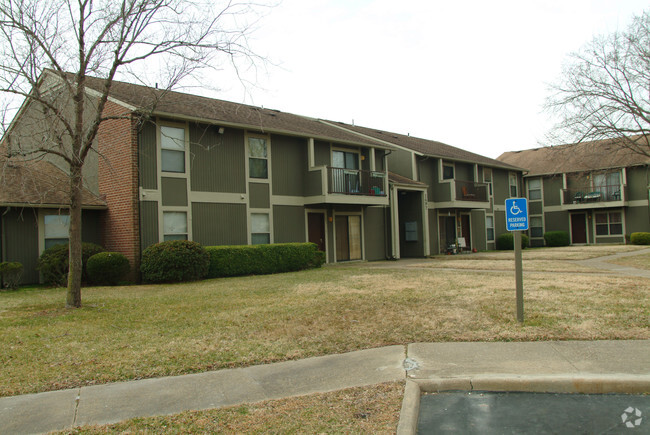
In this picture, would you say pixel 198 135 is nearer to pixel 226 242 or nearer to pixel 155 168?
pixel 155 168

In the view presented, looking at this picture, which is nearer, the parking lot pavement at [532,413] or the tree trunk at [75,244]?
the parking lot pavement at [532,413]

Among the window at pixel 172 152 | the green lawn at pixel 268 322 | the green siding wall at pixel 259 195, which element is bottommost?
the green lawn at pixel 268 322

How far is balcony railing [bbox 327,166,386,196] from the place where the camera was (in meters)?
20.4

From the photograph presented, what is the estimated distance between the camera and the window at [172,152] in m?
16.6

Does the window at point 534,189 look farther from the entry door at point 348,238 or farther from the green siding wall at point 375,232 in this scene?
the entry door at point 348,238

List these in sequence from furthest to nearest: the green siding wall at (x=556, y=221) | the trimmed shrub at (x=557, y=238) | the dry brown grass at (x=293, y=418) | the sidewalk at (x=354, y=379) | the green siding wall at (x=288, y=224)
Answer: the green siding wall at (x=556, y=221)
the trimmed shrub at (x=557, y=238)
the green siding wall at (x=288, y=224)
the sidewalk at (x=354, y=379)
the dry brown grass at (x=293, y=418)

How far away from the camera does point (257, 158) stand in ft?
62.8

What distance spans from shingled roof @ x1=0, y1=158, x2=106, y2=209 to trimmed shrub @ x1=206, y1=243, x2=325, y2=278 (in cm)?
423

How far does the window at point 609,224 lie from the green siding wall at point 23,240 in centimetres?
3337

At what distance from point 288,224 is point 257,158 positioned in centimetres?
286

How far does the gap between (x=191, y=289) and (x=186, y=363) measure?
24.1 feet

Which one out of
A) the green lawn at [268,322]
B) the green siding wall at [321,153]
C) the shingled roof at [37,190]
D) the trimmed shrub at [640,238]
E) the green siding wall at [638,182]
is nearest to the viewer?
the green lawn at [268,322]

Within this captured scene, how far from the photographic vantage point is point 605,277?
1330cm

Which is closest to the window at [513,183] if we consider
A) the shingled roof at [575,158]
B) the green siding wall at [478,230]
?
the shingled roof at [575,158]
